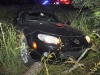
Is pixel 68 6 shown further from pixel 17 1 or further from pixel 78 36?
pixel 78 36

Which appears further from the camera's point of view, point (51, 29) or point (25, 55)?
point (51, 29)

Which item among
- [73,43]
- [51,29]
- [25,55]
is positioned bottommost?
[25,55]

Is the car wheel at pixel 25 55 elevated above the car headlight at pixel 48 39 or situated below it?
below

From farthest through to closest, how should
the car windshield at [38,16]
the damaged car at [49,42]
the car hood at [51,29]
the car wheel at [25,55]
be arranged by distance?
the car windshield at [38,16]
the car hood at [51,29]
the car wheel at [25,55]
the damaged car at [49,42]

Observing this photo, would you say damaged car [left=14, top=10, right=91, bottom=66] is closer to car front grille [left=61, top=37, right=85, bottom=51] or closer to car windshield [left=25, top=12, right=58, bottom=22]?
car front grille [left=61, top=37, right=85, bottom=51]

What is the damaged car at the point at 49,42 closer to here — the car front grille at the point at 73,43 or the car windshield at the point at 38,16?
the car front grille at the point at 73,43

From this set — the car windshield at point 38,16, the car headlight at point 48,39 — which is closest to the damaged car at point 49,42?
the car headlight at point 48,39

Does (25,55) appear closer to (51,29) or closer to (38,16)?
(51,29)

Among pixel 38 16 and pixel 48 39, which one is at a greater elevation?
pixel 38 16

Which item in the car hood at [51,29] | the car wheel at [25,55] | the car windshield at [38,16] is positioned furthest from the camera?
the car windshield at [38,16]

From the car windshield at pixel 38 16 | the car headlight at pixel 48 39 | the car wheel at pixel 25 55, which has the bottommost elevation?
the car wheel at pixel 25 55

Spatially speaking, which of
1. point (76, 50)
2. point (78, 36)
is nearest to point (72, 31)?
point (78, 36)

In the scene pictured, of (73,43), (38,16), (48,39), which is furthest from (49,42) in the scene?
(38,16)

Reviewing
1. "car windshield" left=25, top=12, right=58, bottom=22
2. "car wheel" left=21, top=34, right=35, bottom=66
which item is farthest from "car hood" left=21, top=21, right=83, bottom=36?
"car windshield" left=25, top=12, right=58, bottom=22
